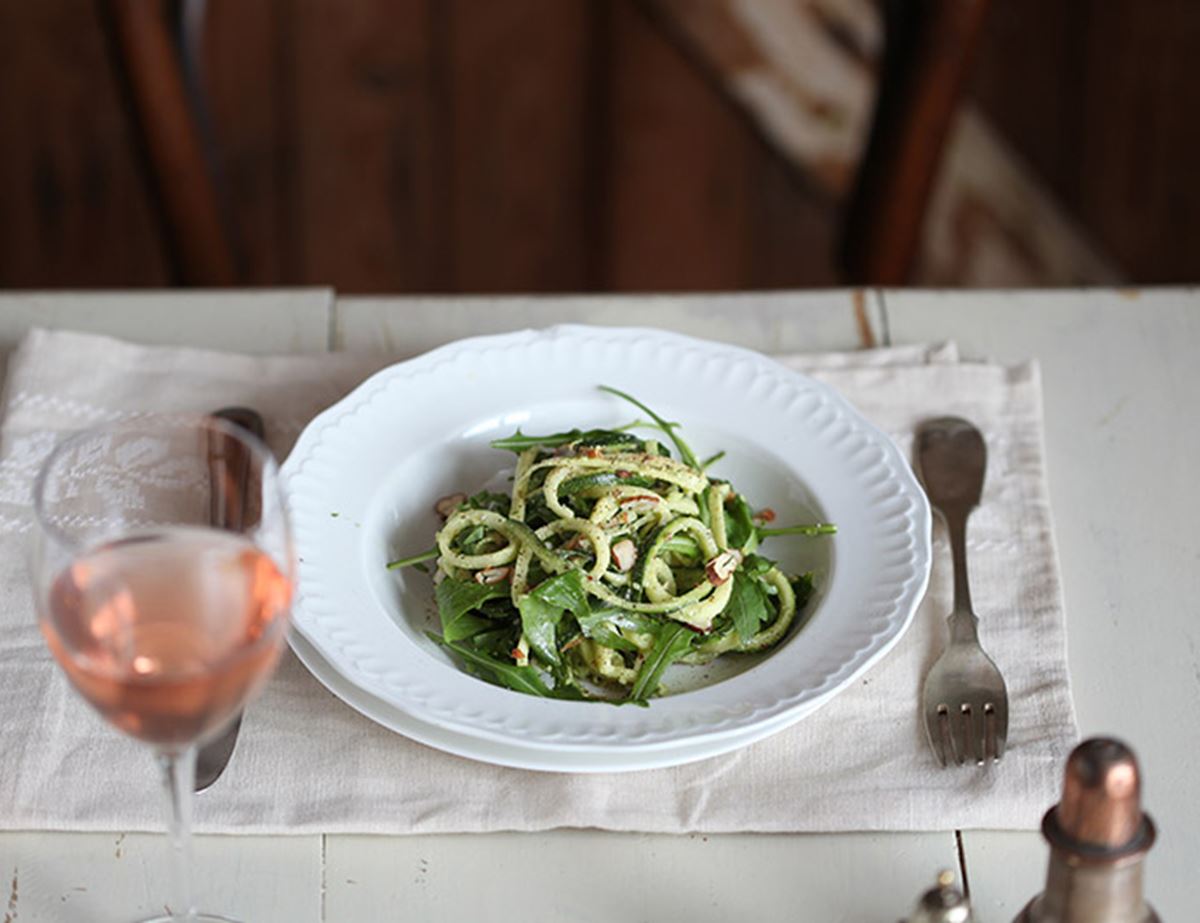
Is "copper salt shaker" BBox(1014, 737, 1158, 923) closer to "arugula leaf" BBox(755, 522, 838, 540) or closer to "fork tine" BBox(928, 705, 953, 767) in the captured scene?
"fork tine" BBox(928, 705, 953, 767)

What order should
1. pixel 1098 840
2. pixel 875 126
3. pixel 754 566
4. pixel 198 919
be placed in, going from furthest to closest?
pixel 875 126 < pixel 754 566 < pixel 198 919 < pixel 1098 840

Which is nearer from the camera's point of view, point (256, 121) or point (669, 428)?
point (669, 428)

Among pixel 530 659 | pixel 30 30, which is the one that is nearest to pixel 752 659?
pixel 530 659

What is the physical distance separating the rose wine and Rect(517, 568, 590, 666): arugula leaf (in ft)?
0.87

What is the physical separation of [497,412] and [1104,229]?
2.11m

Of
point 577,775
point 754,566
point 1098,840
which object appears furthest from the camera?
point 754,566

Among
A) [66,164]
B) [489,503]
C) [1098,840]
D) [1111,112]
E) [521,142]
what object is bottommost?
[66,164]

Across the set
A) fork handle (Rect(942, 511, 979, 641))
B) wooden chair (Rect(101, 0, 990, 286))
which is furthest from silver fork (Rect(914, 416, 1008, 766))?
wooden chair (Rect(101, 0, 990, 286))

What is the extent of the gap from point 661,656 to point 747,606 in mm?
72

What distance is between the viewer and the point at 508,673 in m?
1.01

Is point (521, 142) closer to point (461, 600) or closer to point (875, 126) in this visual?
point (875, 126)

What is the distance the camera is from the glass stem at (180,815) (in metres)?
0.79

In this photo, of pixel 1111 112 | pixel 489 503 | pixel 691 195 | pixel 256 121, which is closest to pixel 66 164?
pixel 256 121

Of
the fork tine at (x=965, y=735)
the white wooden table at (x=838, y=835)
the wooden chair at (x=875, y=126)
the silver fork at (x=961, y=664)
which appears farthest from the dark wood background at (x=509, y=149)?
the fork tine at (x=965, y=735)
